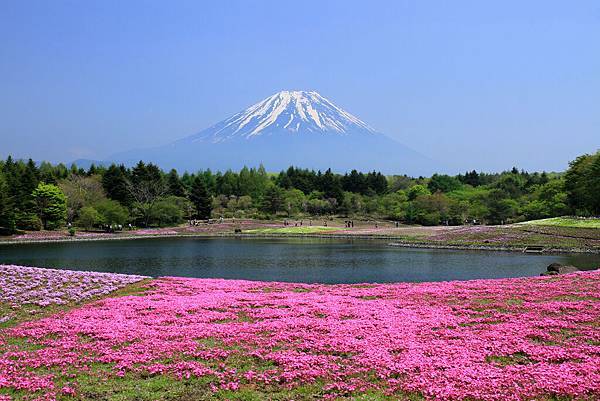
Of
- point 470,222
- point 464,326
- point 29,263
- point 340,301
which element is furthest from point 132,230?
point 464,326

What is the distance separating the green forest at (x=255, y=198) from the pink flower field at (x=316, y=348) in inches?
2377

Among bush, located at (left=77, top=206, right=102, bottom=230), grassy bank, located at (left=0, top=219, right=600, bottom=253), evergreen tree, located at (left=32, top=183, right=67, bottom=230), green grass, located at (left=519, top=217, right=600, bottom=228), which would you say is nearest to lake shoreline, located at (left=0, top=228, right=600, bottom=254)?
grassy bank, located at (left=0, top=219, right=600, bottom=253)

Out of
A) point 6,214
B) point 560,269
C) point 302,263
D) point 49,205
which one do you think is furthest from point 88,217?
point 560,269

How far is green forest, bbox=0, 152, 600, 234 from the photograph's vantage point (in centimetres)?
7462

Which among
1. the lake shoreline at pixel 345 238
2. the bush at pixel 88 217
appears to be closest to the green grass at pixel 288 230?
the lake shoreline at pixel 345 238

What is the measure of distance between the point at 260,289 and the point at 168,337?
10.4 meters

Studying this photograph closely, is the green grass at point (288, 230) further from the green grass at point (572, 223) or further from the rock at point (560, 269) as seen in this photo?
the rock at point (560, 269)

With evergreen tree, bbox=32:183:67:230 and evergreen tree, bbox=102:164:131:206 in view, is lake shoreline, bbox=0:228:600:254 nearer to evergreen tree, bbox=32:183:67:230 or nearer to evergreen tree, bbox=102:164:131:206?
evergreen tree, bbox=32:183:67:230

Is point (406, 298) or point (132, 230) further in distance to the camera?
point (132, 230)

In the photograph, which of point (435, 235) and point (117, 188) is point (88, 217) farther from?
point (435, 235)

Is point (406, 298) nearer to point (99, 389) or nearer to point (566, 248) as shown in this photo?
point (99, 389)

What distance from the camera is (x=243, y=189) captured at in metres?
129

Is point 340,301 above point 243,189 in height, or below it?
below

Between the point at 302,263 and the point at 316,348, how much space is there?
28.4 metres
